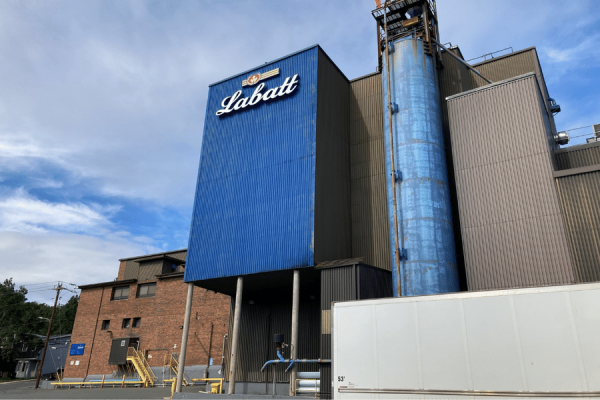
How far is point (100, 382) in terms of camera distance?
42812 millimetres

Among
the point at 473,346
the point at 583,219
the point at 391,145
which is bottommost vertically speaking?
the point at 473,346

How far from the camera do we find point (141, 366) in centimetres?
4288

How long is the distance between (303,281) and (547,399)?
1831 cm

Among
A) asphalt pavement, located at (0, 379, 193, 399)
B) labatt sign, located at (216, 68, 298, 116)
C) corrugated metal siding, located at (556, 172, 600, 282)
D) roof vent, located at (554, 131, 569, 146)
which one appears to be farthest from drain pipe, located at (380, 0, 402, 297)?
asphalt pavement, located at (0, 379, 193, 399)

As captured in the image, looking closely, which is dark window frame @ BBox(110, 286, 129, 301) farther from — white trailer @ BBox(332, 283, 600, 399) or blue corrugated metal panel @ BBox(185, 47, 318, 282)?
white trailer @ BBox(332, 283, 600, 399)

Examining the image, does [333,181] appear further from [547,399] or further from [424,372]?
Result: [547,399]

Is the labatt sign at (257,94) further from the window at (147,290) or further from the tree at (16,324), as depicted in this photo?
the tree at (16,324)

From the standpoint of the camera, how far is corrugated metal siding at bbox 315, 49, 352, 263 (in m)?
27.2

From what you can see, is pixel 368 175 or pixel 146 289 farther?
pixel 146 289

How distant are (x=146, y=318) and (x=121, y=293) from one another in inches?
238

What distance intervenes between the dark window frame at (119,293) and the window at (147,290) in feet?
6.53

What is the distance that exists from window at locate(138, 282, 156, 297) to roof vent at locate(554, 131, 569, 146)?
40.3 metres

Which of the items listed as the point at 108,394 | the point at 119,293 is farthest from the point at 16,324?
the point at 108,394

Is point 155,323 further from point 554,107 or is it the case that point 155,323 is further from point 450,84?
point 554,107
